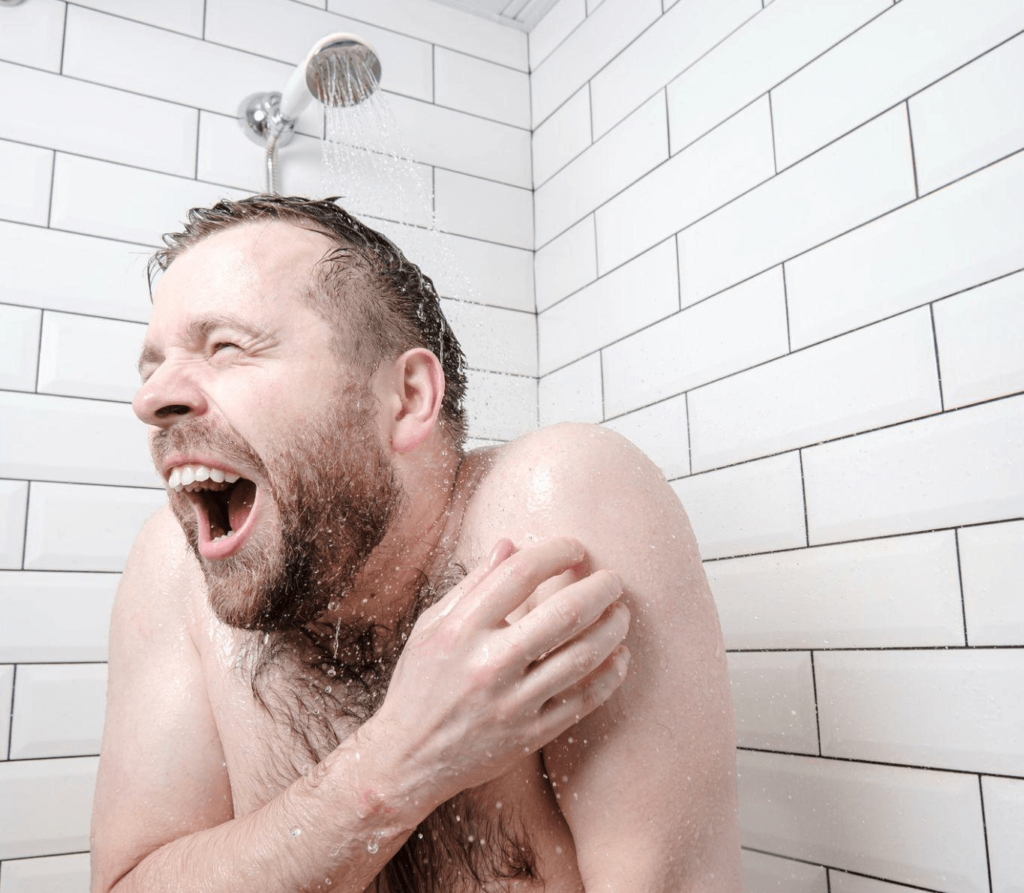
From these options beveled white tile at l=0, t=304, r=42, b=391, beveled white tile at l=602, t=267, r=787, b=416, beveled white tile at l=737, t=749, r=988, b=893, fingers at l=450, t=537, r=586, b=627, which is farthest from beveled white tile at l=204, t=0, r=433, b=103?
beveled white tile at l=737, t=749, r=988, b=893

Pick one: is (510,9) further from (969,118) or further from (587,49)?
Result: (969,118)

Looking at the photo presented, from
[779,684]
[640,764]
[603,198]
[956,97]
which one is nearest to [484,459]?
[640,764]

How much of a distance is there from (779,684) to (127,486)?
946 mm

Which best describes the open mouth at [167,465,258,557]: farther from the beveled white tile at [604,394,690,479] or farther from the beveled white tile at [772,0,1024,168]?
the beveled white tile at [772,0,1024,168]

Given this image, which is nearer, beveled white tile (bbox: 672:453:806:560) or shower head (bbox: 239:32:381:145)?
beveled white tile (bbox: 672:453:806:560)

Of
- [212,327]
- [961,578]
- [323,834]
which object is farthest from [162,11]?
[961,578]

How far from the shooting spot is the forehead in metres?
0.88

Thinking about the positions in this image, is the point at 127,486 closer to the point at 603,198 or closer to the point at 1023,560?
the point at 603,198

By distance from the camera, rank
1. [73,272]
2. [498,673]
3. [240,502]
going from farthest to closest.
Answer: [73,272] < [240,502] < [498,673]

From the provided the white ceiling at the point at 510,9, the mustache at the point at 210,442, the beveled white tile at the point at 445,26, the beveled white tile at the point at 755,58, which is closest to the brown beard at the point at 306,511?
the mustache at the point at 210,442

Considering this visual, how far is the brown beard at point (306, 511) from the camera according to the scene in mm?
858

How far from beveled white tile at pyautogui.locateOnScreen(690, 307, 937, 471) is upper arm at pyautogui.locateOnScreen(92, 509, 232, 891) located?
27.1 inches

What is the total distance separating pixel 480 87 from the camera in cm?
177

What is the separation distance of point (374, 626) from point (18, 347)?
0.74 meters
